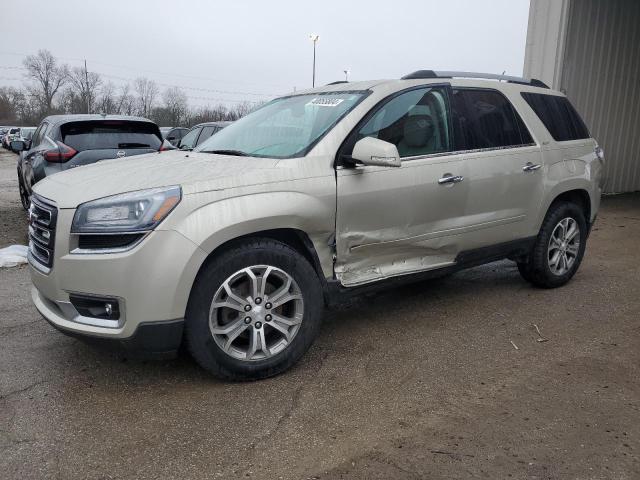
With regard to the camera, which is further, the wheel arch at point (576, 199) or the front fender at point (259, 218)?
the wheel arch at point (576, 199)

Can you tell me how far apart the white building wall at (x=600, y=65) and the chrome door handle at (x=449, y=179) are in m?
7.00

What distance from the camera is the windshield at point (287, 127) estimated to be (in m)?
3.67

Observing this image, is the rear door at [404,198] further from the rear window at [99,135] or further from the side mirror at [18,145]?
the side mirror at [18,145]

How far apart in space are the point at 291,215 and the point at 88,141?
502cm

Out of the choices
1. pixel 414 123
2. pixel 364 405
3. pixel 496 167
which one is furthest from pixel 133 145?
pixel 364 405

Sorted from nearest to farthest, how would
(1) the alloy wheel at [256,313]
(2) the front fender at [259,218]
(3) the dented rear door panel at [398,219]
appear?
(2) the front fender at [259,218], (1) the alloy wheel at [256,313], (3) the dented rear door panel at [398,219]

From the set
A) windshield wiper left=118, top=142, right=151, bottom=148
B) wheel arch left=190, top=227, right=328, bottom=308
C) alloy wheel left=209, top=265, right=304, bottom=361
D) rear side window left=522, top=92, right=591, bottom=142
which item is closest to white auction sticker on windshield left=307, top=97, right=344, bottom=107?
wheel arch left=190, top=227, right=328, bottom=308

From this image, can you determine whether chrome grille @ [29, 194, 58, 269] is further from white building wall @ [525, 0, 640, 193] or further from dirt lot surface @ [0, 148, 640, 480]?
white building wall @ [525, 0, 640, 193]

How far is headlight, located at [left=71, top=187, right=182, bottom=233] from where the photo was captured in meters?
2.91

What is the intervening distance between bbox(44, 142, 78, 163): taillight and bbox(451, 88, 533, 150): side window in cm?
505

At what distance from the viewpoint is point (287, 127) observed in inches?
156

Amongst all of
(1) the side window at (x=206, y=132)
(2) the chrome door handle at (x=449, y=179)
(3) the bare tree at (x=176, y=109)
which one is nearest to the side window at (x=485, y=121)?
(2) the chrome door handle at (x=449, y=179)

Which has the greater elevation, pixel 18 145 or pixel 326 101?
pixel 326 101

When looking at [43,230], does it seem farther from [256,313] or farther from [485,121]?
[485,121]
